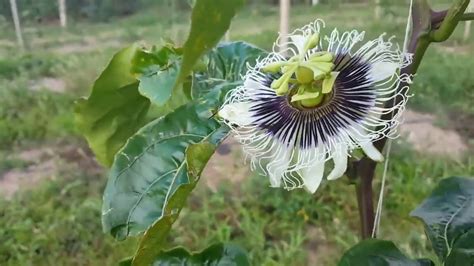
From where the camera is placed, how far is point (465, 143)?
4.58 feet

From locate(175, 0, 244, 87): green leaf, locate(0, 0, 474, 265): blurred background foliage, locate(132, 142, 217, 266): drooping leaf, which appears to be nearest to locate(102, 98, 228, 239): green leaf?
locate(132, 142, 217, 266): drooping leaf

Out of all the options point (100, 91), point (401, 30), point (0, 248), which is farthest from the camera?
point (401, 30)

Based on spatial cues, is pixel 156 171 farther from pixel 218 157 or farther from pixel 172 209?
pixel 218 157

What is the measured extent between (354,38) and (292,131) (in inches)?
3.5

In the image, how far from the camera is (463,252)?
0.59m

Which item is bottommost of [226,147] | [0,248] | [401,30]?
[0,248]

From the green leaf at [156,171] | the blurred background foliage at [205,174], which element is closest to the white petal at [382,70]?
the green leaf at [156,171]

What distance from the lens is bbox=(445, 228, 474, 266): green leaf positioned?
590 mm

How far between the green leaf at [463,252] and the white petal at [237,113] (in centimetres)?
20

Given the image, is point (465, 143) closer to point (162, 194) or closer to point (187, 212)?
point (187, 212)

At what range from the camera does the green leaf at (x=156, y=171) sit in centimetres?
52

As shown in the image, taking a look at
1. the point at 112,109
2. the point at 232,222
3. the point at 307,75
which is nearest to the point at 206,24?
the point at 307,75

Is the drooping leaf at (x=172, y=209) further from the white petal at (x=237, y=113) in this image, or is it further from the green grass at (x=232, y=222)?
the green grass at (x=232, y=222)

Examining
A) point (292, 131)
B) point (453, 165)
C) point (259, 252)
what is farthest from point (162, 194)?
point (453, 165)
